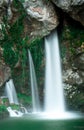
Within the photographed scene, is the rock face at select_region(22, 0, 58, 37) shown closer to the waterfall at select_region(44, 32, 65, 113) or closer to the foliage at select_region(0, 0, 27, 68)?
the foliage at select_region(0, 0, 27, 68)

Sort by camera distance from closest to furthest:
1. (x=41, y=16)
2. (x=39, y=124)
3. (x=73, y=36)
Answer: (x=39, y=124), (x=41, y=16), (x=73, y=36)

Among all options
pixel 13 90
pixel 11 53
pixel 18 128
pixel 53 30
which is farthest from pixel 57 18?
pixel 18 128

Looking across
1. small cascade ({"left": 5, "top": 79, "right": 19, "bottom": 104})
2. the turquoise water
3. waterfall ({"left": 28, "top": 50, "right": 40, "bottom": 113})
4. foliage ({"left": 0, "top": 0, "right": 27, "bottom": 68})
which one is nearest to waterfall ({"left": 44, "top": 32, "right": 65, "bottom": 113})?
waterfall ({"left": 28, "top": 50, "right": 40, "bottom": 113})

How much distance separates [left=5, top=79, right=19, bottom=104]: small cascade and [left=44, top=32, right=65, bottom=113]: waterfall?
5.55 feet

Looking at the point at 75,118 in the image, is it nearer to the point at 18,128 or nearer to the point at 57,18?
the point at 18,128

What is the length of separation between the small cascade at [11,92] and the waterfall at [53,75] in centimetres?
169

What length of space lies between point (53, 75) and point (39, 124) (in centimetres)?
477

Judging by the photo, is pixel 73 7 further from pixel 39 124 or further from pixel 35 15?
pixel 39 124

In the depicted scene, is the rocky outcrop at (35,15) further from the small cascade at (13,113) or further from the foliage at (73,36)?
the small cascade at (13,113)

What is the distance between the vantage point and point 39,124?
17.8 m

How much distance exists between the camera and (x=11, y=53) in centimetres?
2156

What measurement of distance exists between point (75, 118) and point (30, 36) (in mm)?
5015

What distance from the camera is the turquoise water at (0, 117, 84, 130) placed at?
16.7 metres

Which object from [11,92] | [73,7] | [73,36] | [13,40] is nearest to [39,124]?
[11,92]
